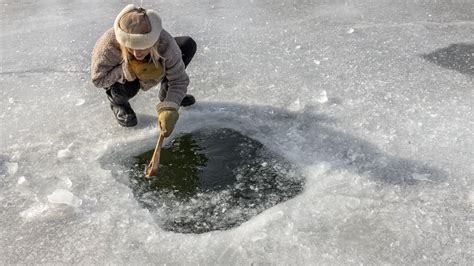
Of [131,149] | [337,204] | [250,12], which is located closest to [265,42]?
[250,12]

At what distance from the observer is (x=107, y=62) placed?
2.39m

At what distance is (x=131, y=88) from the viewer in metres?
2.60

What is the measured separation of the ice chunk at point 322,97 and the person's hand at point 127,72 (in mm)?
1060

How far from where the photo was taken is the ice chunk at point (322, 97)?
2.79m

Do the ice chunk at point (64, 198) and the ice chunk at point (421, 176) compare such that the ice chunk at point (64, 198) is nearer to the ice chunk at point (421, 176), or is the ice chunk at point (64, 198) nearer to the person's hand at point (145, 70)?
the person's hand at point (145, 70)

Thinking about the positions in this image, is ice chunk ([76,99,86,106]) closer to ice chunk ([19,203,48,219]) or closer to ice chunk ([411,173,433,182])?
ice chunk ([19,203,48,219])

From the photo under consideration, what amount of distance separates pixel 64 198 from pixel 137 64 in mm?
712

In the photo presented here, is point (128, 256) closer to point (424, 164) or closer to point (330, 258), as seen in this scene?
point (330, 258)

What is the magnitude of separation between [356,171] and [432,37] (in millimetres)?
1834

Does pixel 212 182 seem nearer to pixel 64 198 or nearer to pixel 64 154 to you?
pixel 64 198

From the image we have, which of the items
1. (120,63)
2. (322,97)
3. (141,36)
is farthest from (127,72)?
(322,97)

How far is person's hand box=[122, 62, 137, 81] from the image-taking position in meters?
2.36

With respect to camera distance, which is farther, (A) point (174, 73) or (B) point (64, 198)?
(A) point (174, 73)

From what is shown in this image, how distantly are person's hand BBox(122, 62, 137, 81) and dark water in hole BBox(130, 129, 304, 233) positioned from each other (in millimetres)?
386
